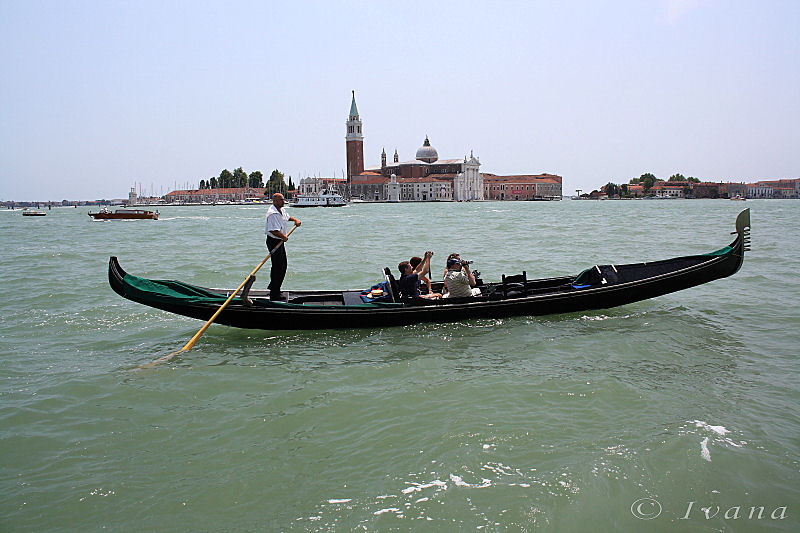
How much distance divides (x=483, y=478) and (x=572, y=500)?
488 millimetres

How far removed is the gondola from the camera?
594 centimetres

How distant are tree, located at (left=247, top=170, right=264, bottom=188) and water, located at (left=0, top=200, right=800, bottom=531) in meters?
108

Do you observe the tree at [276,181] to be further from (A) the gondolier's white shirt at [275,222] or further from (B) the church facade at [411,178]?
(A) the gondolier's white shirt at [275,222]

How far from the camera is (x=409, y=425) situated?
3953 mm

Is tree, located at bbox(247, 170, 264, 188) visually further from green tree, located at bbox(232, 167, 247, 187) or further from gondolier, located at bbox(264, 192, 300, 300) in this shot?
gondolier, located at bbox(264, 192, 300, 300)

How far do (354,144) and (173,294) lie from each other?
10070 centimetres

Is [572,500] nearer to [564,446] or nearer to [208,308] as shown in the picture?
[564,446]

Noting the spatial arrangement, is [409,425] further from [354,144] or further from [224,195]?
[224,195]

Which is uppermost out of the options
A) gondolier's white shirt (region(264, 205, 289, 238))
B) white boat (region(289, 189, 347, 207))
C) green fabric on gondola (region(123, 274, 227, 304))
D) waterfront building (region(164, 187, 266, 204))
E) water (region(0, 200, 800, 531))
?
waterfront building (region(164, 187, 266, 204))

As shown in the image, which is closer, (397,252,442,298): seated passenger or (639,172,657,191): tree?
(397,252,442,298): seated passenger

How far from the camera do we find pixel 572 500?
9.93 feet

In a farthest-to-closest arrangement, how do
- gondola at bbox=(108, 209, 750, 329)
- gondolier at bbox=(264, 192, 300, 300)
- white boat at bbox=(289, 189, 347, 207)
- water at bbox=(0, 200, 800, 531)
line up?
white boat at bbox=(289, 189, 347, 207)
gondolier at bbox=(264, 192, 300, 300)
gondola at bbox=(108, 209, 750, 329)
water at bbox=(0, 200, 800, 531)

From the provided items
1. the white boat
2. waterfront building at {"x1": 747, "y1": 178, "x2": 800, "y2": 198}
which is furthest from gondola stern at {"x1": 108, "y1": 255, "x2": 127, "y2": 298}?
waterfront building at {"x1": 747, "y1": 178, "x2": 800, "y2": 198}

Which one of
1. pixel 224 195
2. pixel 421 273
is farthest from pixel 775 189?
pixel 421 273
